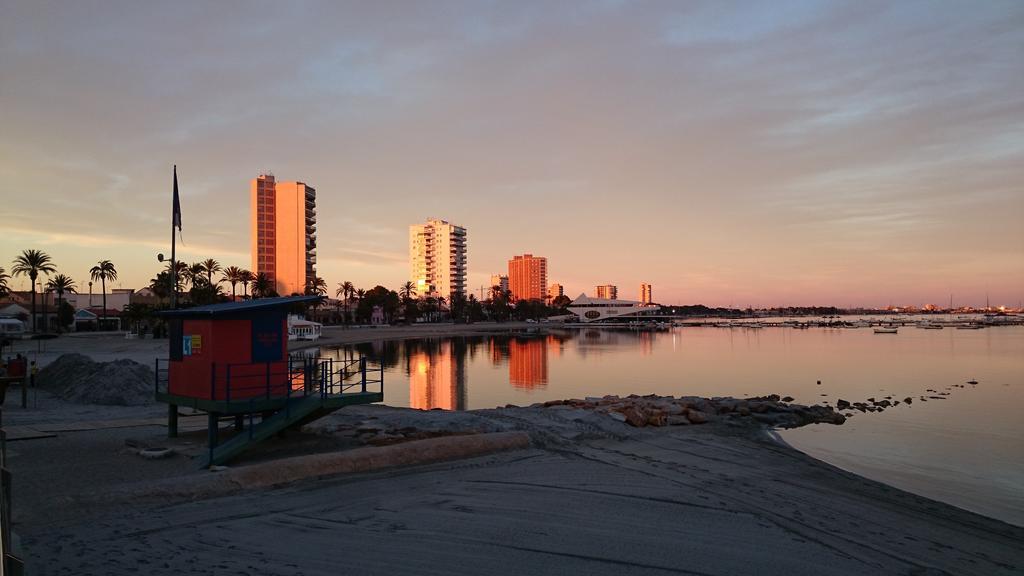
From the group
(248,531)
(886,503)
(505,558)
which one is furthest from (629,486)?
(248,531)

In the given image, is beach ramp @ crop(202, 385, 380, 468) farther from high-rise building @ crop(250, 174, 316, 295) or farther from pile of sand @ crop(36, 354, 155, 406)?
high-rise building @ crop(250, 174, 316, 295)

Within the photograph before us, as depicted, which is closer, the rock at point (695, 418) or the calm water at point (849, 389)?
the calm water at point (849, 389)

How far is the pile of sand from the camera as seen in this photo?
25.1m

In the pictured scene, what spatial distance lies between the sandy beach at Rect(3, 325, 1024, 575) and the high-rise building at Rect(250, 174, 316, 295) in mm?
139904

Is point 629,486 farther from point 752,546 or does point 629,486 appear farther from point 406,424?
point 406,424

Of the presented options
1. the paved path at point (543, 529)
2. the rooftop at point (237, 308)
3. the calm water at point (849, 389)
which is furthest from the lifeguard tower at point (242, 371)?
the calm water at point (849, 389)

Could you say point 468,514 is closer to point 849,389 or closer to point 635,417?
point 635,417

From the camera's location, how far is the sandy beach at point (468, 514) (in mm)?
9250

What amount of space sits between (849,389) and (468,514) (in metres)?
41.5

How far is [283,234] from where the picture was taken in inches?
6088

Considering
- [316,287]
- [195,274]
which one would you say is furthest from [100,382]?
[316,287]

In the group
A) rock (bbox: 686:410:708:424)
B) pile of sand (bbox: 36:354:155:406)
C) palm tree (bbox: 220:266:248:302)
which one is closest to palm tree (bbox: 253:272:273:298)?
palm tree (bbox: 220:266:248:302)

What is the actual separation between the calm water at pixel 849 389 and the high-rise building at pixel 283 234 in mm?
73421

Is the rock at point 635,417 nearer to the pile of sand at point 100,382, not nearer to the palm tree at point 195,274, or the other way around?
the pile of sand at point 100,382
